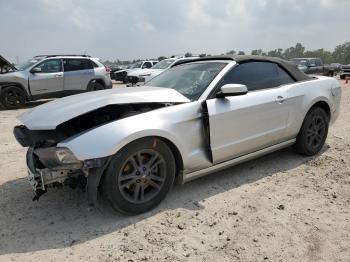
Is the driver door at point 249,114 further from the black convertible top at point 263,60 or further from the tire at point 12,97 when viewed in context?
the tire at point 12,97

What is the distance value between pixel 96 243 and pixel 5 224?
1071 millimetres

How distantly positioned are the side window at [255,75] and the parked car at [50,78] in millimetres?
9238

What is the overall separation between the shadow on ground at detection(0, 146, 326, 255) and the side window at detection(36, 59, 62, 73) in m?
8.43


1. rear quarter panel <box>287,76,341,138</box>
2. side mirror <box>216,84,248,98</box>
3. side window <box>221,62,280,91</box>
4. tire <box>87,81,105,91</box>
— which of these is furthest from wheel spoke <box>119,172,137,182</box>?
tire <box>87,81,105,91</box>

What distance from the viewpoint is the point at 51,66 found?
1263 cm

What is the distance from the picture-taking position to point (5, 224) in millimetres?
3668

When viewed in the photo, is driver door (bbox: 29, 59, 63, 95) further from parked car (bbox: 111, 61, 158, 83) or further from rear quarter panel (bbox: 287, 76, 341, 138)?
parked car (bbox: 111, 61, 158, 83)

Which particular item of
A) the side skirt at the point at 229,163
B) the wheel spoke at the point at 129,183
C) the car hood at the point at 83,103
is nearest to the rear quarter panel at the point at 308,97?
the side skirt at the point at 229,163

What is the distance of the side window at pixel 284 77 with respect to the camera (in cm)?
516

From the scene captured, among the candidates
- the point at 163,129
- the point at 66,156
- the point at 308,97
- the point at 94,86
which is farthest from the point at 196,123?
the point at 94,86

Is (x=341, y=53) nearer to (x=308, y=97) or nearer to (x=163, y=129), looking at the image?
(x=308, y=97)

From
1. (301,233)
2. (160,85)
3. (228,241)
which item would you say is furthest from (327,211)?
(160,85)

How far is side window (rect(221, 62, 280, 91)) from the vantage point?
4527 mm

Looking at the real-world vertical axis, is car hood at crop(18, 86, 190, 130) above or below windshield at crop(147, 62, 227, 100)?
below
